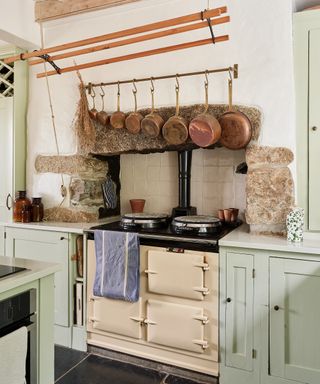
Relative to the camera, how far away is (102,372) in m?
2.21

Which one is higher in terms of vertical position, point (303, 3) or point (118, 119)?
point (303, 3)

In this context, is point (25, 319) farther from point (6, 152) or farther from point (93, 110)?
point (6, 152)

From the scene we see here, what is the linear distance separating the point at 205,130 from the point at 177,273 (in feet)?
2.92

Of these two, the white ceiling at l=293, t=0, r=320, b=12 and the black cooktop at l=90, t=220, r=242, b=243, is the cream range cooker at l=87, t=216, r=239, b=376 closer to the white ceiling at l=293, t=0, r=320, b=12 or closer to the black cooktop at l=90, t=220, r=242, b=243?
the black cooktop at l=90, t=220, r=242, b=243

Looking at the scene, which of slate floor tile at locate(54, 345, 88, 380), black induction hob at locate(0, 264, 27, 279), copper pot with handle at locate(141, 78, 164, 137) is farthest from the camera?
copper pot with handle at locate(141, 78, 164, 137)

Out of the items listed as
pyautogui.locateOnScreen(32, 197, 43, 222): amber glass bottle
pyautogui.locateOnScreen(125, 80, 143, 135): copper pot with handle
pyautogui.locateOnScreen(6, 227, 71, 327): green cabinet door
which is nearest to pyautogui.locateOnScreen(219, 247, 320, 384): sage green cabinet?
pyautogui.locateOnScreen(125, 80, 143, 135): copper pot with handle

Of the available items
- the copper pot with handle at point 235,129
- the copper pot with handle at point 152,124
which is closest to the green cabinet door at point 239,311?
the copper pot with handle at point 235,129

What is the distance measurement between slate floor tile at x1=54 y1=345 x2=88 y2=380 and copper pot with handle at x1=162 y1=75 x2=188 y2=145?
5.22 ft

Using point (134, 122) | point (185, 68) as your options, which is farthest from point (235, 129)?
point (134, 122)

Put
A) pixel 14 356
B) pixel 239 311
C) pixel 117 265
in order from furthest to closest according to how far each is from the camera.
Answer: pixel 117 265
pixel 239 311
pixel 14 356

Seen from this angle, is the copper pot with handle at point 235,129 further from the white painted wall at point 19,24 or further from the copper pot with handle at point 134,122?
the white painted wall at point 19,24

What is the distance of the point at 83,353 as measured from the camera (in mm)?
2441

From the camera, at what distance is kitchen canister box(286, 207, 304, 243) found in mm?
1999

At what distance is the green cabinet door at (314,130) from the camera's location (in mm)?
2068
